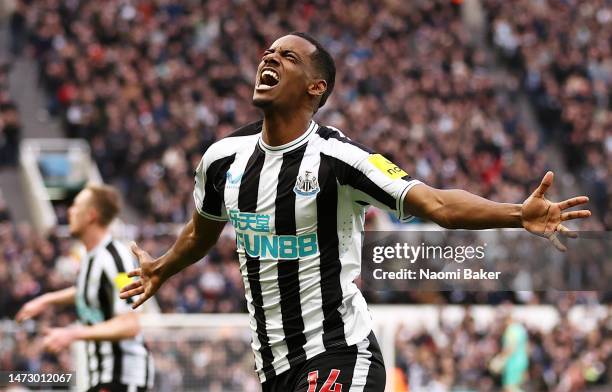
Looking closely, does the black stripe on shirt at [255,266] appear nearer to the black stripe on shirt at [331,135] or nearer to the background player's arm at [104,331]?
the black stripe on shirt at [331,135]

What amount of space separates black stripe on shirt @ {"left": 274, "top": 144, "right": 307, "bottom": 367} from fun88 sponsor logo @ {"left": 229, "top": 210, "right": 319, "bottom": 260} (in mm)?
32

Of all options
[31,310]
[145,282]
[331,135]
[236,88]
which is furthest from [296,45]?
[236,88]

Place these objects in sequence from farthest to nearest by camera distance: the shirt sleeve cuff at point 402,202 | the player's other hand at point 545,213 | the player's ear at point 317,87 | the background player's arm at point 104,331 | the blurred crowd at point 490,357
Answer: the blurred crowd at point 490,357 → the background player's arm at point 104,331 → the player's ear at point 317,87 → the shirt sleeve cuff at point 402,202 → the player's other hand at point 545,213

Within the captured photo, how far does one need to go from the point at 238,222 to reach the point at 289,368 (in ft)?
2.27

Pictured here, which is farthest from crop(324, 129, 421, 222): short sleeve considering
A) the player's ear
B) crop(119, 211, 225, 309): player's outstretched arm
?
crop(119, 211, 225, 309): player's outstretched arm

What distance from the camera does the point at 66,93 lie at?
2381cm

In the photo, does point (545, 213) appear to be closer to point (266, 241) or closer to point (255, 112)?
point (266, 241)

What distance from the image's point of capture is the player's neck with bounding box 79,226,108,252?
307 inches

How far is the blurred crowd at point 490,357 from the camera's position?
13.5m

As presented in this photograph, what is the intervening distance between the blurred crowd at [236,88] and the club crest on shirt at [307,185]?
1563 cm

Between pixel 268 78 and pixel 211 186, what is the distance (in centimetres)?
61

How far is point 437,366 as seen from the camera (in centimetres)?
1408

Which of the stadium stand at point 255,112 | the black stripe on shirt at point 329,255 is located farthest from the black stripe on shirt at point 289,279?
the stadium stand at point 255,112

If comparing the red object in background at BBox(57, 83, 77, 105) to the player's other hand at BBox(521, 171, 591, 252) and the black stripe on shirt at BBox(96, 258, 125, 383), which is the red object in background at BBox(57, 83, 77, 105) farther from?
the player's other hand at BBox(521, 171, 591, 252)
